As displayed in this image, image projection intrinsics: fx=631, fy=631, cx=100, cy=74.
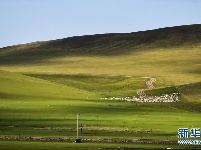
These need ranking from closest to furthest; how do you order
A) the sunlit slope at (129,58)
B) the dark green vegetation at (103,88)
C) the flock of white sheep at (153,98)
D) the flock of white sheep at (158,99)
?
the dark green vegetation at (103,88), the flock of white sheep at (158,99), the flock of white sheep at (153,98), the sunlit slope at (129,58)

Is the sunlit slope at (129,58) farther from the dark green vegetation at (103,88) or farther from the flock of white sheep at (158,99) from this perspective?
the flock of white sheep at (158,99)

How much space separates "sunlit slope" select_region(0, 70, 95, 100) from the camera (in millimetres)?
80775

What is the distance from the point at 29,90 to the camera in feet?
285

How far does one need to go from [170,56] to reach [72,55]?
32.9 m

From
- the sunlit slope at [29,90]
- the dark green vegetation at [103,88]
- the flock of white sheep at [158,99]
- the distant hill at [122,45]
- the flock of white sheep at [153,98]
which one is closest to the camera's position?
the dark green vegetation at [103,88]

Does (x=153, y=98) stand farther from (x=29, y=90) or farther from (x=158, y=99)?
(x=29, y=90)

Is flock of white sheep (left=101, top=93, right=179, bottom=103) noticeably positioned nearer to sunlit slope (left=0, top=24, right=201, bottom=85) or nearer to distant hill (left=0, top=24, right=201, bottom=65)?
sunlit slope (left=0, top=24, right=201, bottom=85)

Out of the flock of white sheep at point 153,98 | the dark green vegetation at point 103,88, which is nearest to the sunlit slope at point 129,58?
the dark green vegetation at point 103,88

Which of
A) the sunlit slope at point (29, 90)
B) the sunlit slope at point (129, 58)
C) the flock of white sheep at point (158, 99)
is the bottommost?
the flock of white sheep at point (158, 99)

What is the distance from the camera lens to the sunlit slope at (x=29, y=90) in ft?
265

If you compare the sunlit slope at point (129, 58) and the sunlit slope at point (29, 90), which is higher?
the sunlit slope at point (129, 58)

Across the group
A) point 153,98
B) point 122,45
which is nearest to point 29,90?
point 153,98

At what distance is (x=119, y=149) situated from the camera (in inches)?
1346

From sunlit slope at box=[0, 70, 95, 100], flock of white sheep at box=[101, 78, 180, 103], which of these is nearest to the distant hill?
sunlit slope at box=[0, 70, 95, 100]
